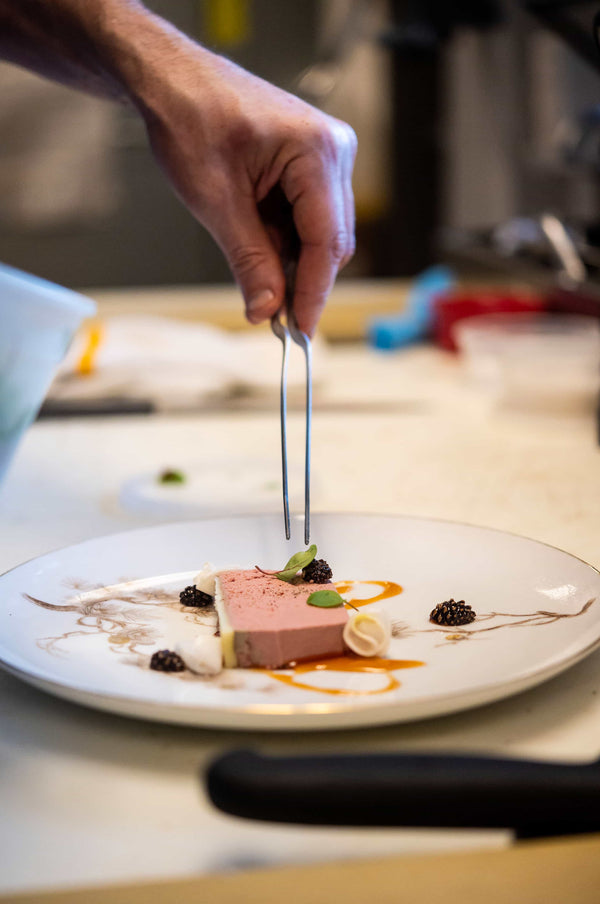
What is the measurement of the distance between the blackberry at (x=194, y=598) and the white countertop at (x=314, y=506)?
0.15 metres

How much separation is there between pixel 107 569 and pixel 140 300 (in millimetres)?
2172

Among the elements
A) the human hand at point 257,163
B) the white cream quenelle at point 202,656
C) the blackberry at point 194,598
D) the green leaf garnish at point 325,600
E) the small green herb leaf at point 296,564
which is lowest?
the blackberry at point 194,598

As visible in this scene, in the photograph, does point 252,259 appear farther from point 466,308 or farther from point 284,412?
point 466,308

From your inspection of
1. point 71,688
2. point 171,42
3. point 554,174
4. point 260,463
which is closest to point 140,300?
point 554,174

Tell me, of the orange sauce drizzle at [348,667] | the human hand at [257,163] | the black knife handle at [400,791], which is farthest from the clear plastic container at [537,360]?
the black knife handle at [400,791]

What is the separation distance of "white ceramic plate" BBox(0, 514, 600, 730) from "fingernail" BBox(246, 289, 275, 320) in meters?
0.21

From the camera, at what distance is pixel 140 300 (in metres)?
2.86

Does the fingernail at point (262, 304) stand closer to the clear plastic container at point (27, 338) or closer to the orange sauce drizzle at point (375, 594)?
the clear plastic container at point (27, 338)

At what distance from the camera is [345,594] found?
756 millimetres

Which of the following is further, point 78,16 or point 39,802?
point 78,16

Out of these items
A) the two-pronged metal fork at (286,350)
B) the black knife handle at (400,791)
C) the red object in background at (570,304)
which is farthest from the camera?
the red object in background at (570,304)

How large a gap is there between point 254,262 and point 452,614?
1.45ft

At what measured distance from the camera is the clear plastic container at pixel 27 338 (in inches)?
34.9

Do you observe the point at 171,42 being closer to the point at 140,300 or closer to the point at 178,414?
the point at 178,414
